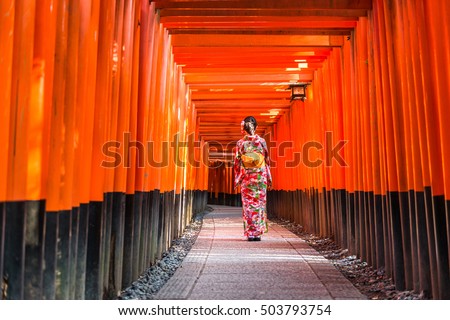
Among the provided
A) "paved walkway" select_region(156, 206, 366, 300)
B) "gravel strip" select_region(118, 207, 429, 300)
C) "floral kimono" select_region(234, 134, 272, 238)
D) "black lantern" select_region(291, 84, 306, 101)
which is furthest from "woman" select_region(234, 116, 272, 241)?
"black lantern" select_region(291, 84, 306, 101)

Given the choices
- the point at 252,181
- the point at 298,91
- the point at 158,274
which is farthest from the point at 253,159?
the point at 158,274

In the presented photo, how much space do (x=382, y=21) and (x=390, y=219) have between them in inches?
85.4

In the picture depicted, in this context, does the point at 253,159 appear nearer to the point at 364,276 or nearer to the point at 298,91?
the point at 298,91

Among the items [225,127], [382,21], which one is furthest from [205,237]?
[225,127]

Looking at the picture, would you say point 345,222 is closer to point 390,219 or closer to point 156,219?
point 390,219

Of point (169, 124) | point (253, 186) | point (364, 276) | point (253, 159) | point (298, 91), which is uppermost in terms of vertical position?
point (298, 91)

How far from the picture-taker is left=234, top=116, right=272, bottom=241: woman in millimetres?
8266

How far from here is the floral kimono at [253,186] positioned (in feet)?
27.1

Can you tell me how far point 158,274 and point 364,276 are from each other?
237cm

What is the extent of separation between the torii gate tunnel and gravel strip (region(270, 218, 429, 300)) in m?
0.12

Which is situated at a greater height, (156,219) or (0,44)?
(0,44)

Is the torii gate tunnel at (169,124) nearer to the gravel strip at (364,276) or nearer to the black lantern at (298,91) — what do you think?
the gravel strip at (364,276)

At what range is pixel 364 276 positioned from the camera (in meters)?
5.33

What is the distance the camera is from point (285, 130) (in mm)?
14320
